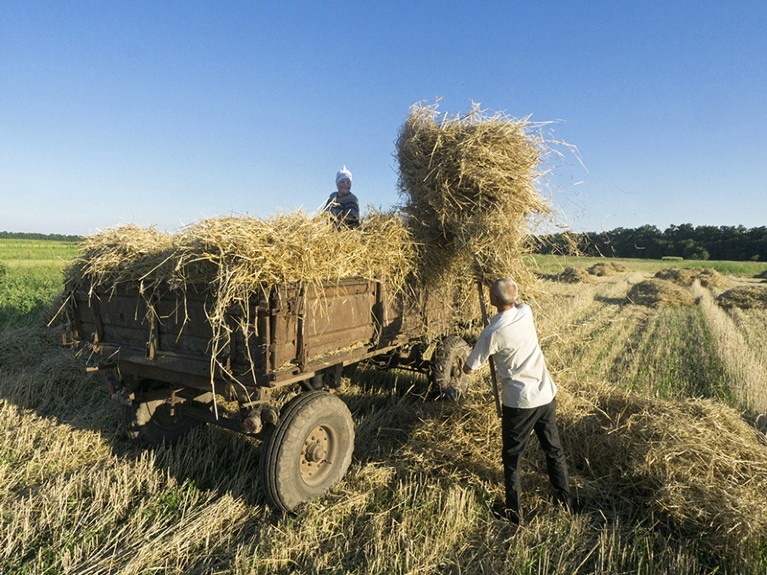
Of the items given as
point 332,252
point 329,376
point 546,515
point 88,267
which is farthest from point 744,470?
point 88,267

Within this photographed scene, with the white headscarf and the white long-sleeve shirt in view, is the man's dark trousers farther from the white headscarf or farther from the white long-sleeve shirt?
the white headscarf

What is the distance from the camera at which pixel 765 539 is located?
2.70 m

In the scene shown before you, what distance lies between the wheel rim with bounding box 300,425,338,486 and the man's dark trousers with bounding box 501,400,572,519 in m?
1.37

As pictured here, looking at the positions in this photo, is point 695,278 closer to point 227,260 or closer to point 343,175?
point 343,175

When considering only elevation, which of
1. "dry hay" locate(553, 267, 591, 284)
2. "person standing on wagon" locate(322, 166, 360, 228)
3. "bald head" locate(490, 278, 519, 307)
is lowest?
"dry hay" locate(553, 267, 591, 284)

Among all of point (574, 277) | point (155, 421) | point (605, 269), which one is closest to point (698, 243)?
point (605, 269)

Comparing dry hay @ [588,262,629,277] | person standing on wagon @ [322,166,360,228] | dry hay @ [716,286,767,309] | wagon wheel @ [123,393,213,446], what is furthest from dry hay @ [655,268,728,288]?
wagon wheel @ [123,393,213,446]

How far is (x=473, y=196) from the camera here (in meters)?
4.66

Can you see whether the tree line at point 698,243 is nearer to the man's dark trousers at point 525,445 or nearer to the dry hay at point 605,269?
the dry hay at point 605,269

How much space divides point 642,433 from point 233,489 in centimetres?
350

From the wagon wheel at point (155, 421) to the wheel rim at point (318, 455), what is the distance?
1.27m

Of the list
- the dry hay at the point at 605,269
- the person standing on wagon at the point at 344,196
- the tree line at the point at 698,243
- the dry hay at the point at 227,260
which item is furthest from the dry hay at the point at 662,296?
the tree line at the point at 698,243

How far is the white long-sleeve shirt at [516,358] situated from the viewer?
3205 mm

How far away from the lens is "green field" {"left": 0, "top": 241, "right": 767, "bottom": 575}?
265cm
